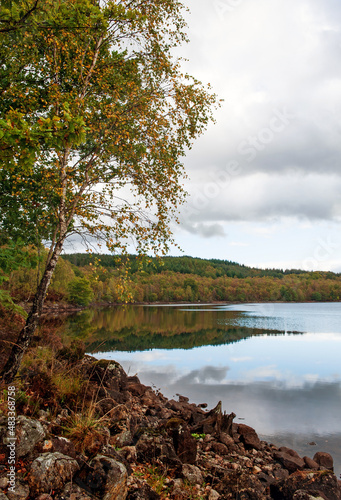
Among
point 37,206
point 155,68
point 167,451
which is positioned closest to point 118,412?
point 167,451

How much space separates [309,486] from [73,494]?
Result: 4376mm

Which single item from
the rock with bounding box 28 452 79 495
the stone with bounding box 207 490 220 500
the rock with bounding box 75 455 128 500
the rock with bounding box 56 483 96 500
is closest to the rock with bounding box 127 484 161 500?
the rock with bounding box 75 455 128 500

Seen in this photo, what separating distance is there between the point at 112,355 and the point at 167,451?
727 inches

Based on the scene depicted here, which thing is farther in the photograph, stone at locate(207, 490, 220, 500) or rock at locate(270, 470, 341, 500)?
rock at locate(270, 470, 341, 500)

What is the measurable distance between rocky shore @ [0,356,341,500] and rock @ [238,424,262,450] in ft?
0.12

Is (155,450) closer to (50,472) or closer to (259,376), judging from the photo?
(50,472)

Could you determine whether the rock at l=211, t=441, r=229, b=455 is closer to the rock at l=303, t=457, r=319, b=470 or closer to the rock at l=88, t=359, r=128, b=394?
the rock at l=303, t=457, r=319, b=470

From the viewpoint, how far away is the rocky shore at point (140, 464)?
14.9 ft

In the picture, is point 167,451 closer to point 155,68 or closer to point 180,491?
point 180,491

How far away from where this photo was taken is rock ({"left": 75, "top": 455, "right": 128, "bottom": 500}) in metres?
4.61

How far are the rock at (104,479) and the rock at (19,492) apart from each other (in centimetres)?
75

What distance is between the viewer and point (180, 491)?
5.29m

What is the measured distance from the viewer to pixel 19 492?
4.11 metres
